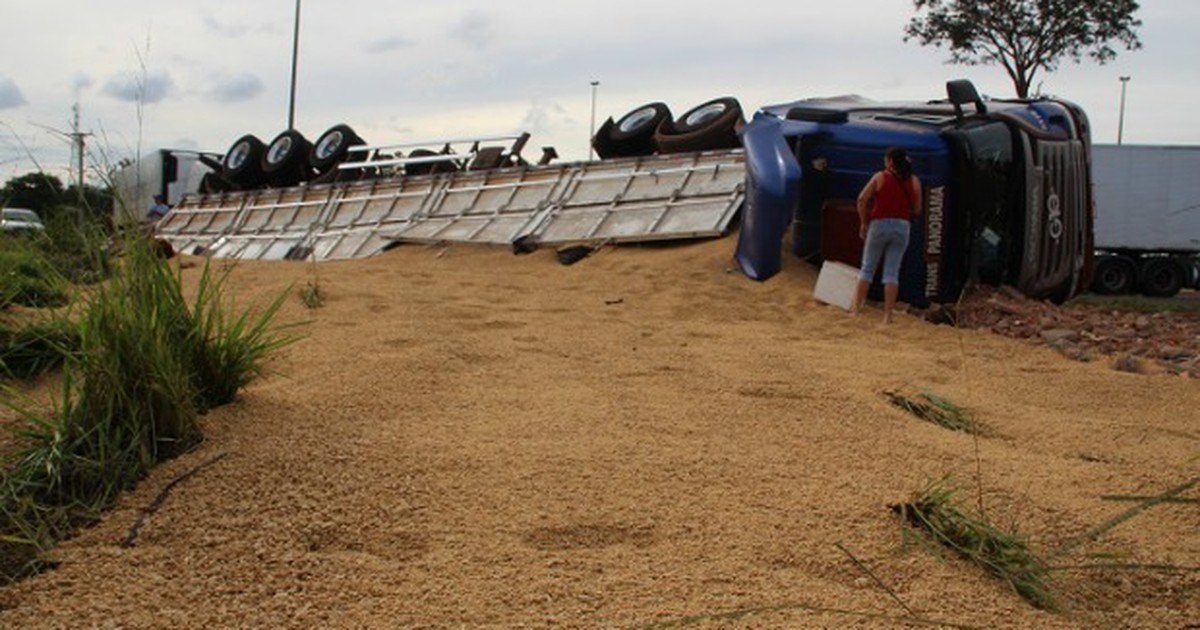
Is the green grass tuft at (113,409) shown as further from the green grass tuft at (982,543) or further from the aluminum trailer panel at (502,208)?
the aluminum trailer panel at (502,208)

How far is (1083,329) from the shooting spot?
28.9 ft

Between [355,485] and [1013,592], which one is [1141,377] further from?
[355,485]

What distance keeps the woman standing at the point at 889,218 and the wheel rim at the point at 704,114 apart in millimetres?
4868

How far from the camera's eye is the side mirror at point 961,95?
9.63 meters

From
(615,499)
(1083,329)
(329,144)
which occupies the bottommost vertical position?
(1083,329)

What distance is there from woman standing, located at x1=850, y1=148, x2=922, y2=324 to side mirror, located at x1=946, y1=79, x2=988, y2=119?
967 millimetres

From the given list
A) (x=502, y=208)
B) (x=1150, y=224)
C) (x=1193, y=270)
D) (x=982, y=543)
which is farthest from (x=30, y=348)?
(x=1193, y=270)

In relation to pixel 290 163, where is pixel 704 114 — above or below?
above

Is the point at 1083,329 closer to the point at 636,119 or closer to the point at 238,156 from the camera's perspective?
the point at 636,119

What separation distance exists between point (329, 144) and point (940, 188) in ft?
37.4

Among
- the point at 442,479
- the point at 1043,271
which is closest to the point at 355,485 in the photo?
the point at 442,479

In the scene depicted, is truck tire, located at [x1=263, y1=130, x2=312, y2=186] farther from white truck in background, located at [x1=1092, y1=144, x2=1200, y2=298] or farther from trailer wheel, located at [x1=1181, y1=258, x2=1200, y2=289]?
trailer wheel, located at [x1=1181, y1=258, x2=1200, y2=289]

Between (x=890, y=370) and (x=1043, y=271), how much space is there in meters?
4.61

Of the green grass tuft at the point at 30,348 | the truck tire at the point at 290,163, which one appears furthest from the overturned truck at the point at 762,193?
the green grass tuft at the point at 30,348
